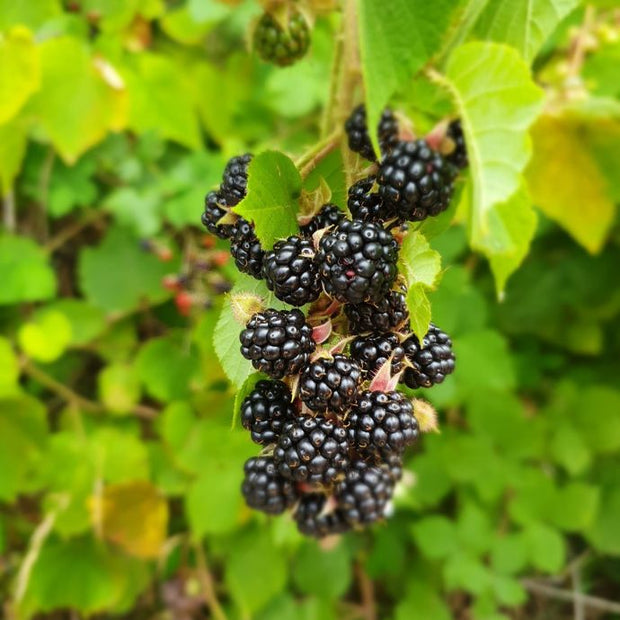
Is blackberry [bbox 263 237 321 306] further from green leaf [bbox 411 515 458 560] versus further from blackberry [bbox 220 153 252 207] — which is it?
green leaf [bbox 411 515 458 560]

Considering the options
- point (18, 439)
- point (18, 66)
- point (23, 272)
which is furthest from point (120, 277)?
point (18, 66)

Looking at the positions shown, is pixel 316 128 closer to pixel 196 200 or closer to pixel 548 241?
pixel 196 200

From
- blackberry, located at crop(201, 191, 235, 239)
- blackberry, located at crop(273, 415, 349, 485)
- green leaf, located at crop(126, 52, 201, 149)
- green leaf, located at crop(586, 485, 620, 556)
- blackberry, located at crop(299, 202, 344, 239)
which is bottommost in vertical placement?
green leaf, located at crop(586, 485, 620, 556)

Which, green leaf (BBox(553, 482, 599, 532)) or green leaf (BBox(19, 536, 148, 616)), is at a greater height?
green leaf (BBox(553, 482, 599, 532))

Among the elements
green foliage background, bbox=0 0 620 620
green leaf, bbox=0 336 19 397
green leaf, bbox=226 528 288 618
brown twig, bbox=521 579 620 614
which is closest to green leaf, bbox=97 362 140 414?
green foliage background, bbox=0 0 620 620

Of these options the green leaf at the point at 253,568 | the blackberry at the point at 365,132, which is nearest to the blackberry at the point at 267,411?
the blackberry at the point at 365,132

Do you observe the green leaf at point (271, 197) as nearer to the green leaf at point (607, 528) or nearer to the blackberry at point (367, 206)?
the blackberry at point (367, 206)

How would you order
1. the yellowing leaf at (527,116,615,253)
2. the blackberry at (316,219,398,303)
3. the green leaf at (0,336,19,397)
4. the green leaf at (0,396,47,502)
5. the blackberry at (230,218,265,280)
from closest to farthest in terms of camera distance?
the blackberry at (316,219,398,303), the blackberry at (230,218,265,280), the yellowing leaf at (527,116,615,253), the green leaf at (0,336,19,397), the green leaf at (0,396,47,502)

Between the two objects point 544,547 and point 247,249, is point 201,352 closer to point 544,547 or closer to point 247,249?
point 247,249
